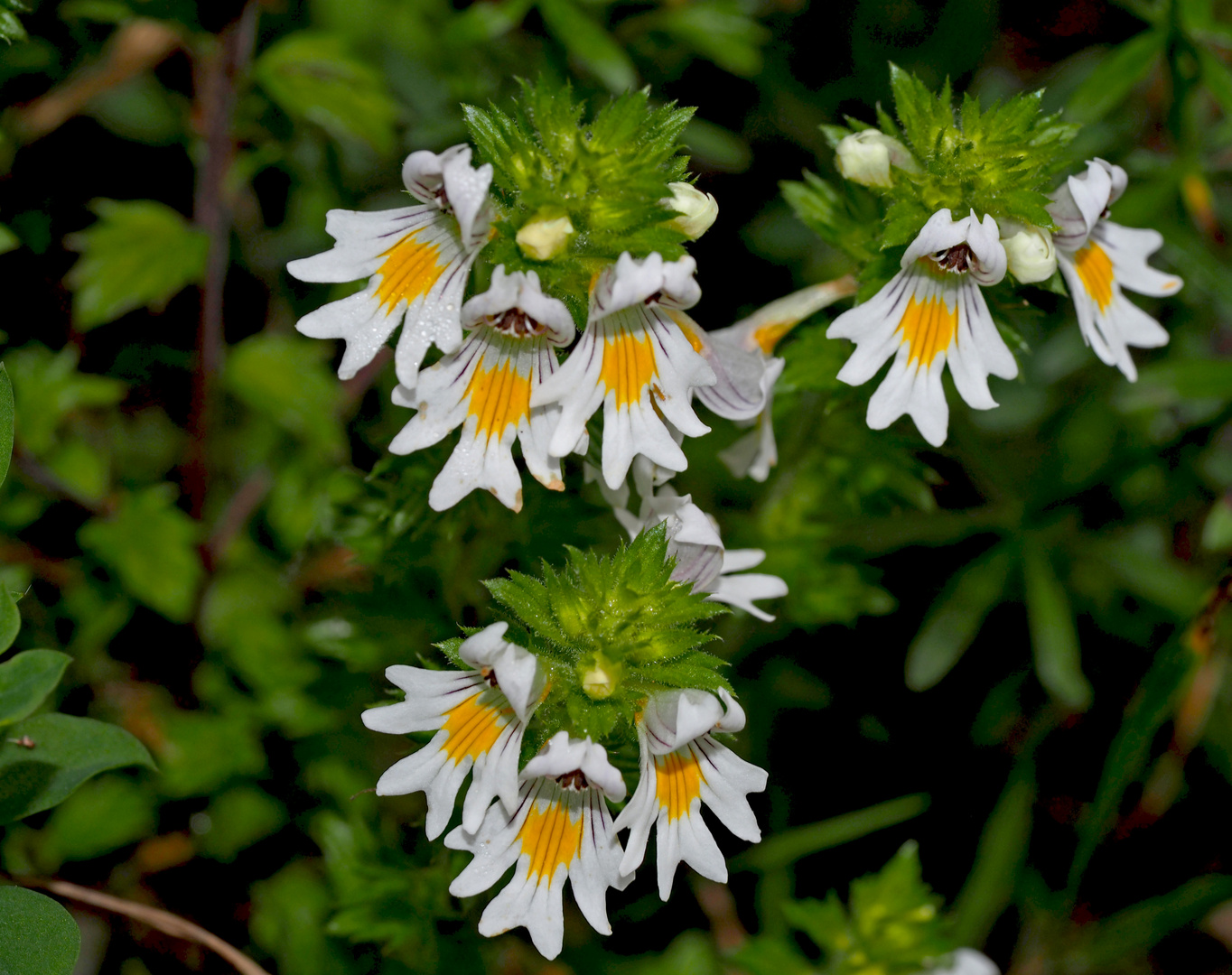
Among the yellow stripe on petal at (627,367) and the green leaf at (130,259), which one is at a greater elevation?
the yellow stripe on petal at (627,367)

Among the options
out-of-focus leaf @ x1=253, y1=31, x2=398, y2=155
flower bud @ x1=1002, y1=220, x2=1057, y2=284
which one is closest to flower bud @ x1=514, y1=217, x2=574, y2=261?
flower bud @ x1=1002, y1=220, x2=1057, y2=284

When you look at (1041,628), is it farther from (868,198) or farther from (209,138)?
(209,138)

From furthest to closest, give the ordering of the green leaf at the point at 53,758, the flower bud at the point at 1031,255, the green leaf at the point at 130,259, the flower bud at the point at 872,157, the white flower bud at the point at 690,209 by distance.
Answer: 1. the green leaf at the point at 130,259
2. the flower bud at the point at 872,157
3. the flower bud at the point at 1031,255
4. the green leaf at the point at 53,758
5. the white flower bud at the point at 690,209

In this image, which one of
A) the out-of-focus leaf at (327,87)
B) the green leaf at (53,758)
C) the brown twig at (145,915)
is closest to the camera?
the green leaf at (53,758)

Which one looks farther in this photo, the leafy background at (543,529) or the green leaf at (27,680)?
the leafy background at (543,529)

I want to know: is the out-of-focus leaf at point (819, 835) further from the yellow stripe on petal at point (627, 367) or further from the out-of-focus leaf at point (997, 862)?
the yellow stripe on petal at point (627, 367)

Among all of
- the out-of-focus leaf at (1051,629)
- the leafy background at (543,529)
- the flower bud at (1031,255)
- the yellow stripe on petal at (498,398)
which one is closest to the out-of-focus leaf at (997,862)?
the leafy background at (543,529)

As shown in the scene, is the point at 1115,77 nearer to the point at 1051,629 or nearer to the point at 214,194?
the point at 1051,629

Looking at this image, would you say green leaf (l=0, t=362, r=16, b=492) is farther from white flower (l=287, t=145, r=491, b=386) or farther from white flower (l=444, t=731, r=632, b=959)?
white flower (l=444, t=731, r=632, b=959)
